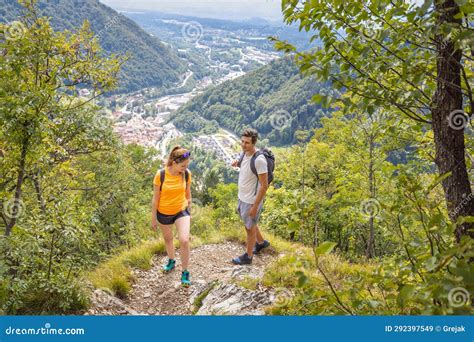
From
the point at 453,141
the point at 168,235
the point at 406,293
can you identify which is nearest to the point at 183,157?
the point at 168,235

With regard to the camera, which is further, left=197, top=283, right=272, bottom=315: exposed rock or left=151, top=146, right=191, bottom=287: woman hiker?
left=151, top=146, right=191, bottom=287: woman hiker

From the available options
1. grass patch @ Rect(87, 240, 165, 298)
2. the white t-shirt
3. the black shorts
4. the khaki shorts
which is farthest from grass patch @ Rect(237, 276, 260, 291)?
grass patch @ Rect(87, 240, 165, 298)

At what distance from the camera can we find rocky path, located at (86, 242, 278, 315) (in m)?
4.59

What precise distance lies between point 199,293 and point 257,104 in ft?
335

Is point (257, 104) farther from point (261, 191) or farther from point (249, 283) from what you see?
point (249, 283)

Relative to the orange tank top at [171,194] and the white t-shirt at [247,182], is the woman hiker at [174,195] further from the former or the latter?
the white t-shirt at [247,182]

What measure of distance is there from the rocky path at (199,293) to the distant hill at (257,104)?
70.2 meters

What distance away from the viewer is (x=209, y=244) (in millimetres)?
8406

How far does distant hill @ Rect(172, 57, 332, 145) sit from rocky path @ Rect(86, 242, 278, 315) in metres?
70.2

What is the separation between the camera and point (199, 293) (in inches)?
217

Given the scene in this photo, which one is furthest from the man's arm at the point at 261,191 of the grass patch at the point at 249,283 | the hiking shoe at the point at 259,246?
the hiking shoe at the point at 259,246

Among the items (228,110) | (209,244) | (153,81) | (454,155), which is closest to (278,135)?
(228,110)

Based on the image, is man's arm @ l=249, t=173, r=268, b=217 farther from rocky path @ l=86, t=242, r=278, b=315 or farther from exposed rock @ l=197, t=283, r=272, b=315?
exposed rock @ l=197, t=283, r=272, b=315

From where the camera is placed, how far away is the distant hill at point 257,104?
84125mm
